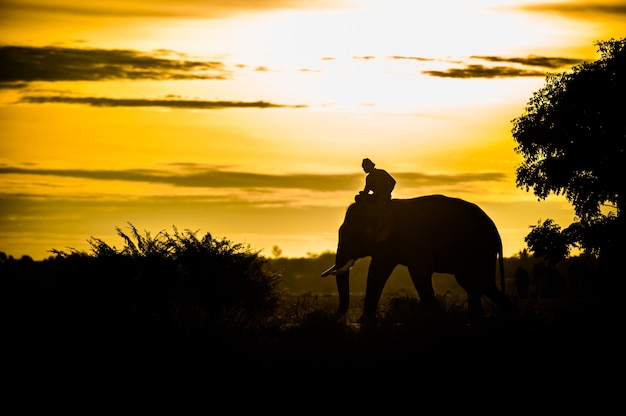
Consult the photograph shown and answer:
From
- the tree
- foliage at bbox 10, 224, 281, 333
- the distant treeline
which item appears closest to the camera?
foliage at bbox 10, 224, 281, 333

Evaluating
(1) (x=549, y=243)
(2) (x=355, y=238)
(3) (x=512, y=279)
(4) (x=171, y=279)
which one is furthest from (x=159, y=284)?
(3) (x=512, y=279)

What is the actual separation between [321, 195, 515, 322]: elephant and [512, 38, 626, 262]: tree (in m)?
13.7

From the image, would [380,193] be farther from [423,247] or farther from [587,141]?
[587,141]

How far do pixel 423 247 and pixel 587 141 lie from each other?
640 inches

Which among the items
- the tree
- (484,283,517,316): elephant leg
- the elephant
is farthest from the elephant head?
A: the tree

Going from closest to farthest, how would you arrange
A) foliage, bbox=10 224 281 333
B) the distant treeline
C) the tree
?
foliage, bbox=10 224 281 333 < the tree < the distant treeline

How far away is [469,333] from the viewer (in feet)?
78.6

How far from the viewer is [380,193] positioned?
26.1 metres

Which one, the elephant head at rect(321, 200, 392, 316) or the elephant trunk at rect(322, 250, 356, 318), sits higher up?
the elephant head at rect(321, 200, 392, 316)

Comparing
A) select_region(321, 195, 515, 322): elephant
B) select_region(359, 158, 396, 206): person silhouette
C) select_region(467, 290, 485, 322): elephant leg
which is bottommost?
select_region(467, 290, 485, 322): elephant leg

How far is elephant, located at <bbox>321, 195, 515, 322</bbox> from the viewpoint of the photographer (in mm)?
26406

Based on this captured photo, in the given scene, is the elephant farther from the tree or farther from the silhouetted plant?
the tree

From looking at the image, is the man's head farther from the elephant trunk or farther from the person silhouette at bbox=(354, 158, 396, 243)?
the elephant trunk

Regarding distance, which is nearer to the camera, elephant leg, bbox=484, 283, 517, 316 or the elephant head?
the elephant head
